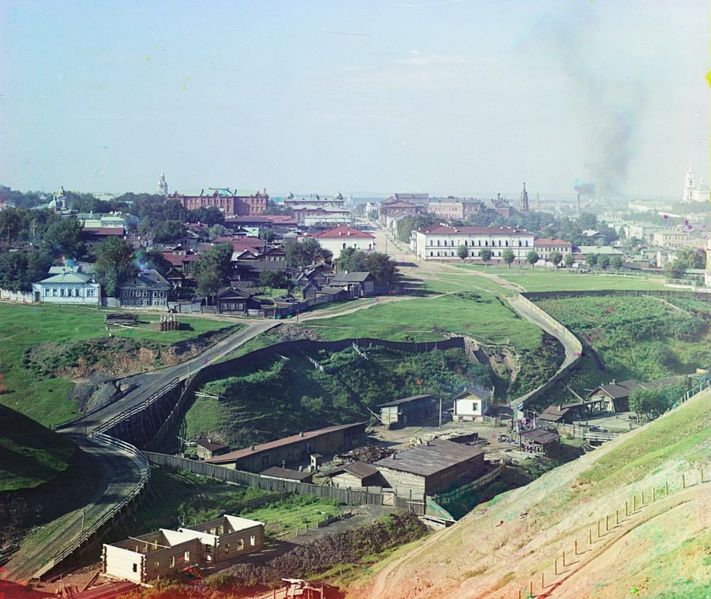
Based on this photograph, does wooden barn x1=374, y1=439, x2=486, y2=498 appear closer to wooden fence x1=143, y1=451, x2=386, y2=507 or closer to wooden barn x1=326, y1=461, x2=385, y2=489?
wooden barn x1=326, y1=461, x2=385, y2=489

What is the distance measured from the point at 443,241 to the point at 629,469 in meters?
42.6

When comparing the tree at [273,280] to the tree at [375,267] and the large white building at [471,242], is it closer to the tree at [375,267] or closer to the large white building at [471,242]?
the tree at [375,267]

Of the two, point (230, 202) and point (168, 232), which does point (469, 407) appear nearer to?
point (168, 232)

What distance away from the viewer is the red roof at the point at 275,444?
75.0 feet

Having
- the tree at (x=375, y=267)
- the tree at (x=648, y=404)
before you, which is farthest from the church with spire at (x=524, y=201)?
the tree at (x=648, y=404)

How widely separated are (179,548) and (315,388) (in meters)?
13.2

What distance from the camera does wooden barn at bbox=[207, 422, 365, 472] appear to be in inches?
900

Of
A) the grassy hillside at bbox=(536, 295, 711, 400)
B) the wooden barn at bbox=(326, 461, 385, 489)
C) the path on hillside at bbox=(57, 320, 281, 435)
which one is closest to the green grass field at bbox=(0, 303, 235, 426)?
the path on hillside at bbox=(57, 320, 281, 435)

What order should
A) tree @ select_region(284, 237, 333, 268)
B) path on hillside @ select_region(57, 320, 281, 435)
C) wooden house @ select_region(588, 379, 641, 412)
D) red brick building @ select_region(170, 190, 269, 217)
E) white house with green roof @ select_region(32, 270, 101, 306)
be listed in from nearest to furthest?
path on hillside @ select_region(57, 320, 281, 435)
wooden house @ select_region(588, 379, 641, 412)
white house with green roof @ select_region(32, 270, 101, 306)
tree @ select_region(284, 237, 333, 268)
red brick building @ select_region(170, 190, 269, 217)

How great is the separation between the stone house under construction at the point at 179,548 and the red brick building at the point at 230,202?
59.7 metres

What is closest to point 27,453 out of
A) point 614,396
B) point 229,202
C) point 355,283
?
point 614,396

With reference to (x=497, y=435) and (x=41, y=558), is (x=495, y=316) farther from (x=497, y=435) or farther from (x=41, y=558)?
(x=41, y=558)

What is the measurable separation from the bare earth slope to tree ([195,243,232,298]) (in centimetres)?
1989

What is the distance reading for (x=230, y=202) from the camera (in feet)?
265
